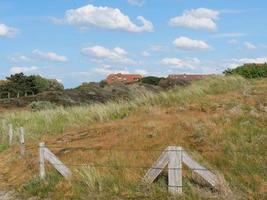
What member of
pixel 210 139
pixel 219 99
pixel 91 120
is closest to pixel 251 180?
pixel 210 139

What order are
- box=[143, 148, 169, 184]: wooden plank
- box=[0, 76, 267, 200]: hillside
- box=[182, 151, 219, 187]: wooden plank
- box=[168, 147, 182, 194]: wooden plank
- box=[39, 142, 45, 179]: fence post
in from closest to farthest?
box=[182, 151, 219, 187]: wooden plank < box=[168, 147, 182, 194]: wooden plank < box=[143, 148, 169, 184]: wooden plank < box=[0, 76, 267, 200]: hillside < box=[39, 142, 45, 179]: fence post

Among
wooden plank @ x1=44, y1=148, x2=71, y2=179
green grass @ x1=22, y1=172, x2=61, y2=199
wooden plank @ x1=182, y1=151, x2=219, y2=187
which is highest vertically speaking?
wooden plank @ x1=182, y1=151, x2=219, y2=187

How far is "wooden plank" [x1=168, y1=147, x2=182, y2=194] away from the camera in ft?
32.5

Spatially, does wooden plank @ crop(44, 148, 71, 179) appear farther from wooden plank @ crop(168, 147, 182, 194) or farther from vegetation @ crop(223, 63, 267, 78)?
vegetation @ crop(223, 63, 267, 78)

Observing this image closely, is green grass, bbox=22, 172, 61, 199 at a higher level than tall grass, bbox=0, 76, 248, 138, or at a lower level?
lower

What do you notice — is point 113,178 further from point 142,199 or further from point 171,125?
point 171,125

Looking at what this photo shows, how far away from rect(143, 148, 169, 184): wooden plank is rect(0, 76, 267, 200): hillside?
153mm

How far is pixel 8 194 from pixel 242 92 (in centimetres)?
993

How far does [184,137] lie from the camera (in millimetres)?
14820

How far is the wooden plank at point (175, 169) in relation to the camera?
32.5ft

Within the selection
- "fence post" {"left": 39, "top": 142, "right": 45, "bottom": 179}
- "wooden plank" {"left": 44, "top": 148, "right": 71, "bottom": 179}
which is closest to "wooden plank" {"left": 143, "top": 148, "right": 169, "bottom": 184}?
"wooden plank" {"left": 44, "top": 148, "right": 71, "bottom": 179}

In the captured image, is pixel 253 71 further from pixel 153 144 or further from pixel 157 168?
pixel 157 168


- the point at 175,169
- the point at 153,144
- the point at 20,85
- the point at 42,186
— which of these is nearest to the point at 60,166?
the point at 42,186

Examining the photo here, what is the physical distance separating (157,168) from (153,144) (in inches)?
171
